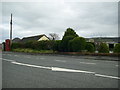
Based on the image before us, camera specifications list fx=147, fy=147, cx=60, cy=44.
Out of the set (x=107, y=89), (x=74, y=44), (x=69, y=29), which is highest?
(x=69, y=29)

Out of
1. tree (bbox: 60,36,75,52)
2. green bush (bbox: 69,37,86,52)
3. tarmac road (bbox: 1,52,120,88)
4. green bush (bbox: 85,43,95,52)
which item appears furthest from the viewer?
tree (bbox: 60,36,75,52)

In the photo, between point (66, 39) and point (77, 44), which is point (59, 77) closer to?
point (77, 44)

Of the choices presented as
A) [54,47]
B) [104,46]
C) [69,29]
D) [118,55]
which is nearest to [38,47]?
[54,47]

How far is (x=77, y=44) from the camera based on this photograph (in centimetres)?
2450

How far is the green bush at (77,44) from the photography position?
79.7 ft

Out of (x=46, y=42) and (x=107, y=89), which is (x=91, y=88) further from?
(x=46, y=42)

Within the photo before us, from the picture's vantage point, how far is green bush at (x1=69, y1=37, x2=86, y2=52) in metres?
24.3

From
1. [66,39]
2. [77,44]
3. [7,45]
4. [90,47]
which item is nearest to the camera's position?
[77,44]

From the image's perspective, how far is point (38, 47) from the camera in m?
34.8

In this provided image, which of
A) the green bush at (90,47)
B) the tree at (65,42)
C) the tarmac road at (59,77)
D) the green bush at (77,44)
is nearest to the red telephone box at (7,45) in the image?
the tree at (65,42)

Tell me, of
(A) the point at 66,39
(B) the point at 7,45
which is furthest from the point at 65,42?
(B) the point at 7,45

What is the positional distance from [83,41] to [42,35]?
142 ft

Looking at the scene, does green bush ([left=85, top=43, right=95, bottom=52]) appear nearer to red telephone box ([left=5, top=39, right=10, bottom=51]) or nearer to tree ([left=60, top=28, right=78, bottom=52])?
tree ([left=60, top=28, right=78, bottom=52])

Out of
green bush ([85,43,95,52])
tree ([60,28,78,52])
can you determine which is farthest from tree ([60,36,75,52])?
green bush ([85,43,95,52])
